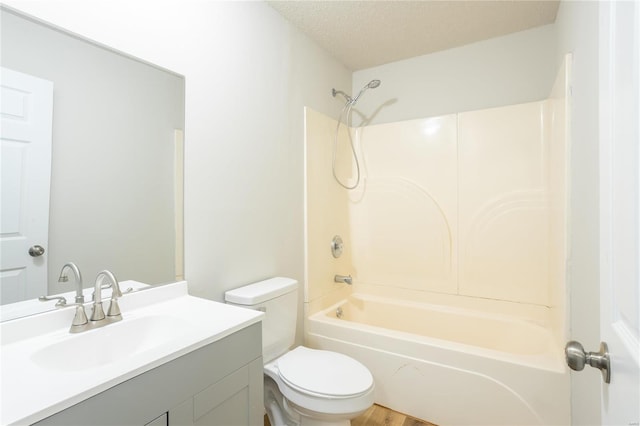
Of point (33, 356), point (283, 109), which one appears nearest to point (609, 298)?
point (33, 356)

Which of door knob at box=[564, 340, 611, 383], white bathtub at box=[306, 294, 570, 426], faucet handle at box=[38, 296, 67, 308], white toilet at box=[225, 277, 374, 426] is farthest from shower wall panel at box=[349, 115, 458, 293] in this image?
faucet handle at box=[38, 296, 67, 308]

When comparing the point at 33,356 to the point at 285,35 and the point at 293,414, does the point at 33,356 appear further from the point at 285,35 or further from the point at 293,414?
the point at 285,35

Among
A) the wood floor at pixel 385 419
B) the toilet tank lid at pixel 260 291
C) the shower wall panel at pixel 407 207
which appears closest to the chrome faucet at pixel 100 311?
the toilet tank lid at pixel 260 291

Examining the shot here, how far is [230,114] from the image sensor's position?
5.49 feet

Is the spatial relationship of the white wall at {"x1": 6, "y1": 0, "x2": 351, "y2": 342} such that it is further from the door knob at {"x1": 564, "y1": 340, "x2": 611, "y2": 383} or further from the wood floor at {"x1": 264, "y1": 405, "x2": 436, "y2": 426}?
the door knob at {"x1": 564, "y1": 340, "x2": 611, "y2": 383}

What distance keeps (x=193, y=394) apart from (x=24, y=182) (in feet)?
2.79

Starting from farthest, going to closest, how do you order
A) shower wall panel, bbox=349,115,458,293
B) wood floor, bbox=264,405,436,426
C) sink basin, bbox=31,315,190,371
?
shower wall panel, bbox=349,115,458,293 → wood floor, bbox=264,405,436,426 → sink basin, bbox=31,315,190,371

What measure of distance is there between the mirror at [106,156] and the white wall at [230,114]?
2.2 inches

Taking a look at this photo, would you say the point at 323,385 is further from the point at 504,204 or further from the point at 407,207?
the point at 504,204

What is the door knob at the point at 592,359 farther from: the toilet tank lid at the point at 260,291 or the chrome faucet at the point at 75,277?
the chrome faucet at the point at 75,277

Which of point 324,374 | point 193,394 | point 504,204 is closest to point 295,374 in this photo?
point 324,374

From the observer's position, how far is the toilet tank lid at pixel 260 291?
1567mm

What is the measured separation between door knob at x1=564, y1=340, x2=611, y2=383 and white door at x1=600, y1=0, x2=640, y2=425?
0.06ft

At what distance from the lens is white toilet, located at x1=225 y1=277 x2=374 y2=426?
1.40 m
